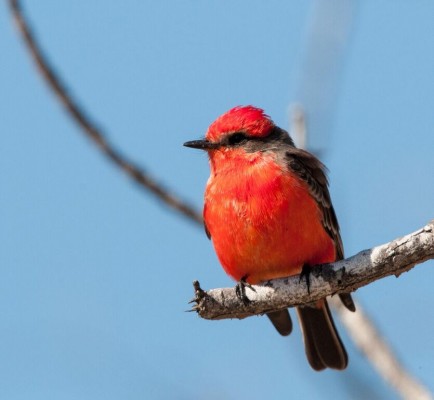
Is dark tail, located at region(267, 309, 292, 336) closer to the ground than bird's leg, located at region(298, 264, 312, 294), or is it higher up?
higher up

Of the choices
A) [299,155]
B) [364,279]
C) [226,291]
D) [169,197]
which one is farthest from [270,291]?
[169,197]

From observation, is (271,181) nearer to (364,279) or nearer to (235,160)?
(235,160)

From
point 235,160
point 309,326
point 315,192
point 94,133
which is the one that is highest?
point 94,133

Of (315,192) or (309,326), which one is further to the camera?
(309,326)

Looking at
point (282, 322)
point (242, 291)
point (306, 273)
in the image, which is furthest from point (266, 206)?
point (282, 322)

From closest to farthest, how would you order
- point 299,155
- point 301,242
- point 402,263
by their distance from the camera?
point 402,263, point 301,242, point 299,155

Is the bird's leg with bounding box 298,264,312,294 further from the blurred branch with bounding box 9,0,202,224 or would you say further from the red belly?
the blurred branch with bounding box 9,0,202,224

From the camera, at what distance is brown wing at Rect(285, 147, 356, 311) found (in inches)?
241

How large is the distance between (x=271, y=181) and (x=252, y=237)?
44 cm

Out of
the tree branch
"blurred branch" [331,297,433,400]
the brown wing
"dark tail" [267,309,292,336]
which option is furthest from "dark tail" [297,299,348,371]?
the tree branch

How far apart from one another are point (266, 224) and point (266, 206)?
131 millimetres

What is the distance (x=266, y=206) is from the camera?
19.2ft

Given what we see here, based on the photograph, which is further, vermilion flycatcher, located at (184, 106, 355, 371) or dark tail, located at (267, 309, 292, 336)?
dark tail, located at (267, 309, 292, 336)

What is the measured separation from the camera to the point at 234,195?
603 centimetres
